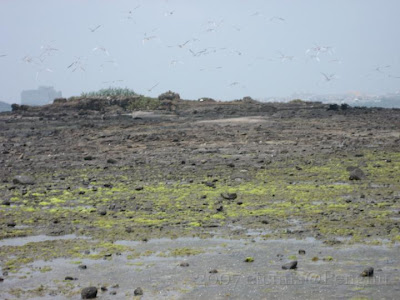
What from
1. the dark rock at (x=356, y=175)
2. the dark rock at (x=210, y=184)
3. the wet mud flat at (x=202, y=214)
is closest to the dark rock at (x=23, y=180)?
the wet mud flat at (x=202, y=214)

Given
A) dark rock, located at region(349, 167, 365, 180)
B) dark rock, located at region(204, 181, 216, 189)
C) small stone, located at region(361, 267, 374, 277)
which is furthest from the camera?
dark rock, located at region(349, 167, 365, 180)

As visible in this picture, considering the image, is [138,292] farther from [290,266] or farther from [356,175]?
[356,175]

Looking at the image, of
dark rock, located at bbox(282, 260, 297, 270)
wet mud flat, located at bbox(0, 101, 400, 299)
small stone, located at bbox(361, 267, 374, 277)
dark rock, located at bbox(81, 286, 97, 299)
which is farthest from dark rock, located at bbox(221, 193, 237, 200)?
dark rock, located at bbox(81, 286, 97, 299)

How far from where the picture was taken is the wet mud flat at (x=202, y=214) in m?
8.75

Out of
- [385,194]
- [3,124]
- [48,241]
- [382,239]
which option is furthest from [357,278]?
[3,124]

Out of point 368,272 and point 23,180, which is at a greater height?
point 23,180

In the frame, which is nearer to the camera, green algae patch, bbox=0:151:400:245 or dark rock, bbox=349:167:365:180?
green algae patch, bbox=0:151:400:245

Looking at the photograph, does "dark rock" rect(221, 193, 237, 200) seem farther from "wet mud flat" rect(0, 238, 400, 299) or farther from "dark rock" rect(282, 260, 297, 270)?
"dark rock" rect(282, 260, 297, 270)

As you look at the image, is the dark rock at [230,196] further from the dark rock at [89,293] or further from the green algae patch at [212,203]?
the dark rock at [89,293]

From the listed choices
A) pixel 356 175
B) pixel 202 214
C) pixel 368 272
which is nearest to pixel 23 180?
pixel 202 214

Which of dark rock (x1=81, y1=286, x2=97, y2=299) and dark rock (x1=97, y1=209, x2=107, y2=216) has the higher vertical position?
dark rock (x1=97, y1=209, x2=107, y2=216)

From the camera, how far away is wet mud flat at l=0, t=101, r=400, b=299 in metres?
8.75

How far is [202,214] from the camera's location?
12383mm

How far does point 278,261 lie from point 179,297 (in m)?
1.71
